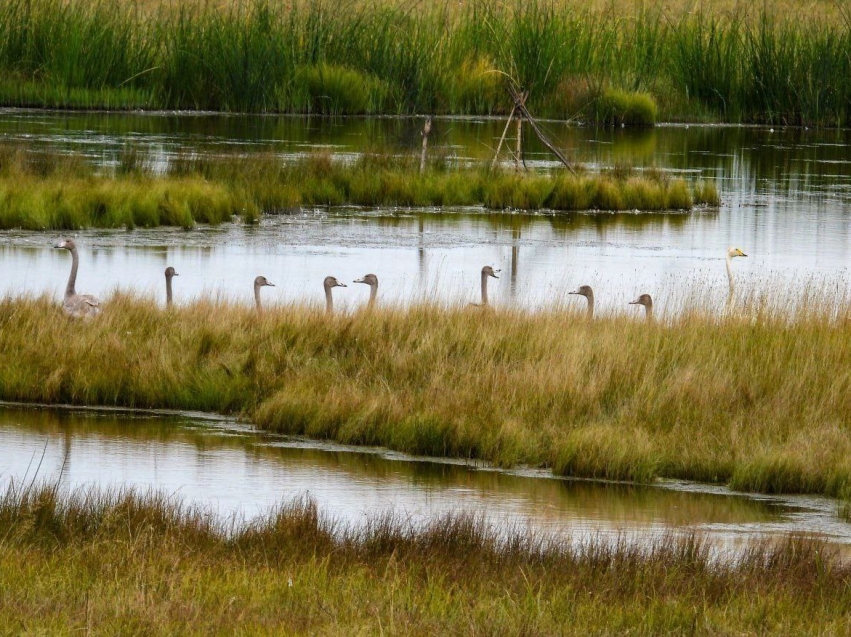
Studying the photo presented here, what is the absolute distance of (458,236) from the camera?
2330 cm

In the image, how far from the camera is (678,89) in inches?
1713

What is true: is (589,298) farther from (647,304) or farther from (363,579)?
(363,579)

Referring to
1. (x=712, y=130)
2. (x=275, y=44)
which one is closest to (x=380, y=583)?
(x=275, y=44)

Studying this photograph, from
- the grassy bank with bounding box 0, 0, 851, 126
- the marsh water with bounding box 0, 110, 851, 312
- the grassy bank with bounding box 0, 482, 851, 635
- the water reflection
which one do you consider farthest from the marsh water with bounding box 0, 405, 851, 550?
the grassy bank with bounding box 0, 0, 851, 126

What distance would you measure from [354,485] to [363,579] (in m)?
3.16

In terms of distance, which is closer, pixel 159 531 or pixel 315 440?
pixel 159 531

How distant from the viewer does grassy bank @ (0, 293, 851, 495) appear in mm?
10750

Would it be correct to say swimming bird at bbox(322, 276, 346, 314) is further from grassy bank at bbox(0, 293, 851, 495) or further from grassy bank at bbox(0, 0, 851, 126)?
grassy bank at bbox(0, 0, 851, 126)

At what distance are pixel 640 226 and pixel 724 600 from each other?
62.4ft

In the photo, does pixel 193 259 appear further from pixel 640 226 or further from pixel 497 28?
Result: pixel 497 28

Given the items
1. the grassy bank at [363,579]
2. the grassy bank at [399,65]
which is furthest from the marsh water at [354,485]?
the grassy bank at [399,65]

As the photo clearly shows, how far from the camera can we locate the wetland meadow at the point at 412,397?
22.6 ft

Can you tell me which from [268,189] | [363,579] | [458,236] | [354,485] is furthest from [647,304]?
[268,189]

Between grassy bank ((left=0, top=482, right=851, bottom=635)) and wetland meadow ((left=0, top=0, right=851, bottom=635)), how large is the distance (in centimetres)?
2
